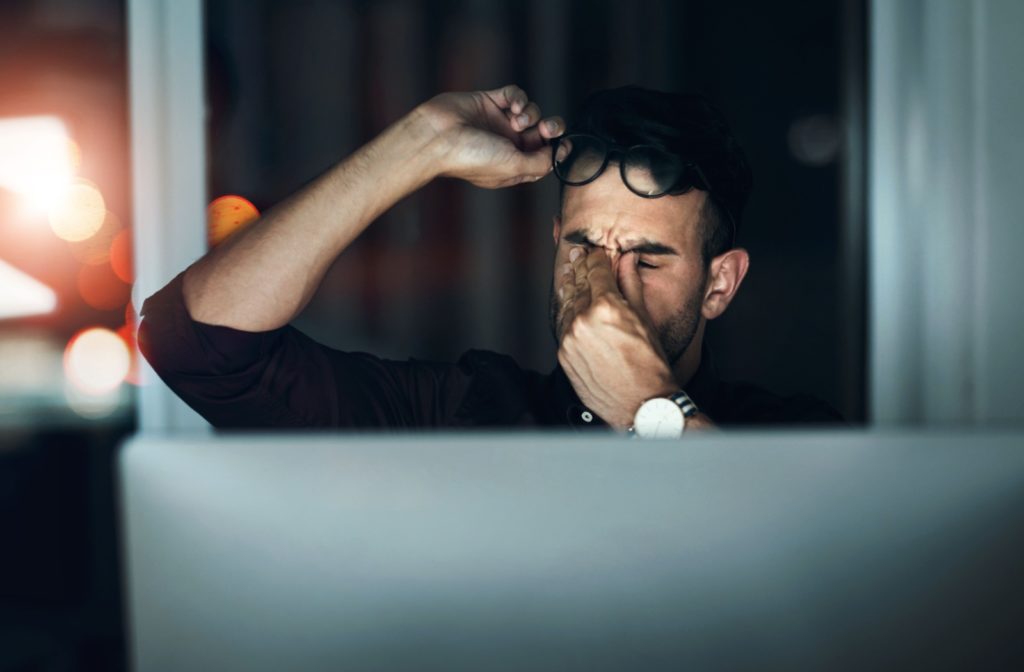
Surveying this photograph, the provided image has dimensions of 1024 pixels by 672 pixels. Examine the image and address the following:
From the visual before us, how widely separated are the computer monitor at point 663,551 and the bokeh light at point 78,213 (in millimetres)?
Answer: 2207

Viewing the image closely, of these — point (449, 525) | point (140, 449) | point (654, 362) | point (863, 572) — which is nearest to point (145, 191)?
point (654, 362)

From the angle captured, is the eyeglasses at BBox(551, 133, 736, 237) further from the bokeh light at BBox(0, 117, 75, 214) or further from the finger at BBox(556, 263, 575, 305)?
the bokeh light at BBox(0, 117, 75, 214)

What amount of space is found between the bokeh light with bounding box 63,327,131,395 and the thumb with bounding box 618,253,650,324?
157 centimetres

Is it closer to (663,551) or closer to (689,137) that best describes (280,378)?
(689,137)

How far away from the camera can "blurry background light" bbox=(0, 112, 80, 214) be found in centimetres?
229

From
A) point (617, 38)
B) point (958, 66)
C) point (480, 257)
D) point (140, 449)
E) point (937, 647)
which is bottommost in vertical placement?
point (937, 647)

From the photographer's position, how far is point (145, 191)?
160 cm

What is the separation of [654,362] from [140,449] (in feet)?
2.92

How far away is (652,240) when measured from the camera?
1624 mm

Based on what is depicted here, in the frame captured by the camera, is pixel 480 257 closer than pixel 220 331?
No

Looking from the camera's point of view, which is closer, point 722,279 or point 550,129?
point 550,129

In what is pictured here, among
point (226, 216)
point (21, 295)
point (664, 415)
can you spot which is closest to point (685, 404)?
point (664, 415)

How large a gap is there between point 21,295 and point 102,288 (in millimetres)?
241

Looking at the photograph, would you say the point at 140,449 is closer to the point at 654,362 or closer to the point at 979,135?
the point at 654,362
